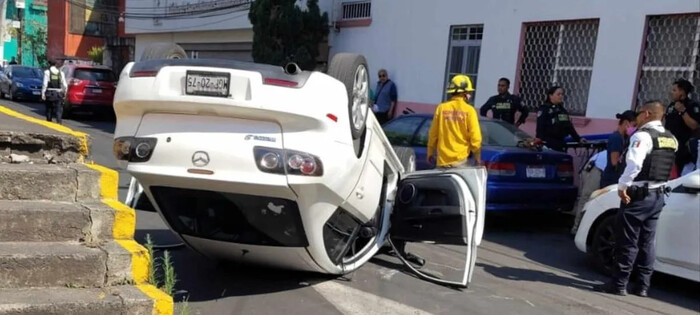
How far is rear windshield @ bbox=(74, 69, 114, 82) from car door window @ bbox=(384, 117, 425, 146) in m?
12.4

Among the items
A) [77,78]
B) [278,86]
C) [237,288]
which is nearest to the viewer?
[278,86]

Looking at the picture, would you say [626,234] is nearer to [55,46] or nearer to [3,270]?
[3,270]

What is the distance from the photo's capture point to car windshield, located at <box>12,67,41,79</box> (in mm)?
23969

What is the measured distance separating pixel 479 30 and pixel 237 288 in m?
8.83

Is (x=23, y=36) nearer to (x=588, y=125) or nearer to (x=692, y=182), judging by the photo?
(x=588, y=125)

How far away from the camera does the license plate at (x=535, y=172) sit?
7395 mm

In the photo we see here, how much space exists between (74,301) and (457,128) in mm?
4155

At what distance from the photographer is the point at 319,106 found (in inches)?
145

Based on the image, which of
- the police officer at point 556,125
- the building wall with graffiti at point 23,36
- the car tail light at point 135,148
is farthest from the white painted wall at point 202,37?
the building wall with graffiti at point 23,36

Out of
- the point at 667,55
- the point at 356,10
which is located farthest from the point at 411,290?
the point at 356,10

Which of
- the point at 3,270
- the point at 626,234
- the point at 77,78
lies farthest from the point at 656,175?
the point at 77,78

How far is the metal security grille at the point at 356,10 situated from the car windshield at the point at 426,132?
7.08 meters

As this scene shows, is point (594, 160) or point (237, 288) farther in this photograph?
point (594, 160)

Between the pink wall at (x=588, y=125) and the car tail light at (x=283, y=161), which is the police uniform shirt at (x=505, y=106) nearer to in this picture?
the pink wall at (x=588, y=125)
